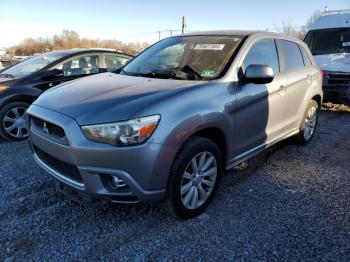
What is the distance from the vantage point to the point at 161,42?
465cm

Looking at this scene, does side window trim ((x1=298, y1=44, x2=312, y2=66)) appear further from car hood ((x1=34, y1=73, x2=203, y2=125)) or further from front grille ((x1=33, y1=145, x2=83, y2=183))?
front grille ((x1=33, y1=145, x2=83, y2=183))

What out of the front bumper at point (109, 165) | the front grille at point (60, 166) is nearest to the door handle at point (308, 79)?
the front bumper at point (109, 165)

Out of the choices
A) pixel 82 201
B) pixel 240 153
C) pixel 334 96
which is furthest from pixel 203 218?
pixel 334 96

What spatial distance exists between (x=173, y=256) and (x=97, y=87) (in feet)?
5.71

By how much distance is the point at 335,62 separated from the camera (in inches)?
326

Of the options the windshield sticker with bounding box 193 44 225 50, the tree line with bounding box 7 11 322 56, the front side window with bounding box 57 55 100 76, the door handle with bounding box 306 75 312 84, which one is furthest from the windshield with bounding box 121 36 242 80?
the tree line with bounding box 7 11 322 56

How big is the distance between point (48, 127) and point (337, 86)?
23.8 feet

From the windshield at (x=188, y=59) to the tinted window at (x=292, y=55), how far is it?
41.7 inches

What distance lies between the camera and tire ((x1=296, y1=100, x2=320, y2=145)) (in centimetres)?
530

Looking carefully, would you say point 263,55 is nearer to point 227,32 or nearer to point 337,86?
point 227,32

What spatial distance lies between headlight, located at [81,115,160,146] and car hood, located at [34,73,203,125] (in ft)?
0.18

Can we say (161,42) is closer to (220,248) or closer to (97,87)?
(97,87)

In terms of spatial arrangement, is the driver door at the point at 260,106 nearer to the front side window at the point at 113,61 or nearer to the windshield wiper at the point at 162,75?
the windshield wiper at the point at 162,75

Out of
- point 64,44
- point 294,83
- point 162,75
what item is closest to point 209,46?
point 162,75
